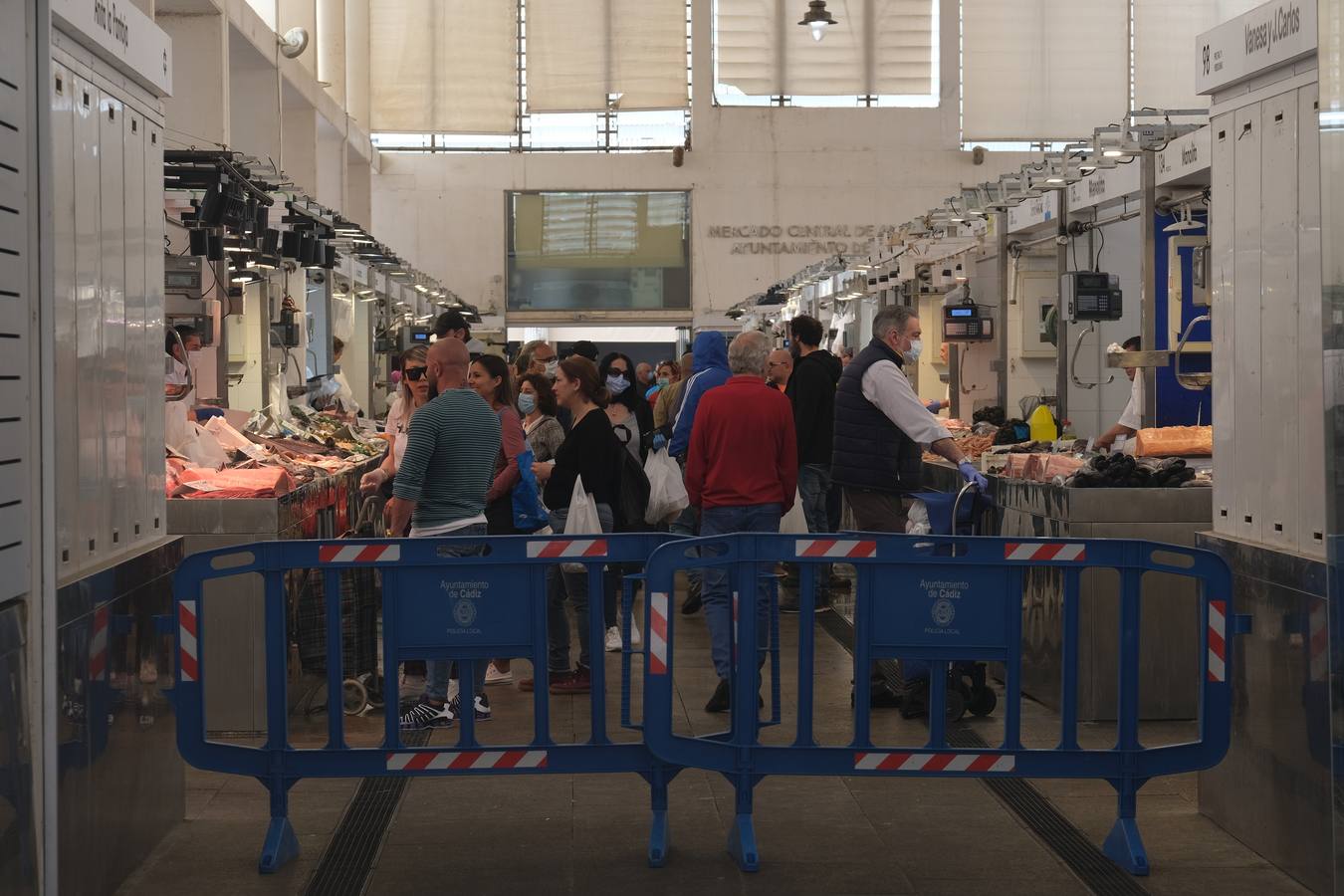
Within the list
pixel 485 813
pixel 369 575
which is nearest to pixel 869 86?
pixel 369 575

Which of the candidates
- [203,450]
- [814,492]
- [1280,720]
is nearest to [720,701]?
[1280,720]

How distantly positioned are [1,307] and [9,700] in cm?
98

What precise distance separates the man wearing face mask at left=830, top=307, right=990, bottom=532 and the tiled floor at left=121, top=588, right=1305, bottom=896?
1251 mm

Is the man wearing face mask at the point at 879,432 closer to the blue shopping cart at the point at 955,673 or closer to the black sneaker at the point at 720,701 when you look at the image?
the blue shopping cart at the point at 955,673

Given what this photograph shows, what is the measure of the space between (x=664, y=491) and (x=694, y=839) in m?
3.68

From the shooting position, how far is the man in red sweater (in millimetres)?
7137

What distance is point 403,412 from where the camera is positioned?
30.6ft

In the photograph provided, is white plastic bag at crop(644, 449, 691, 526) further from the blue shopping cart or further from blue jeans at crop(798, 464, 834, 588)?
the blue shopping cart

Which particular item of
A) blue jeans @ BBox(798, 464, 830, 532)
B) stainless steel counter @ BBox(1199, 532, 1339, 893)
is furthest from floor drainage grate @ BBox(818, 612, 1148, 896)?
blue jeans @ BBox(798, 464, 830, 532)

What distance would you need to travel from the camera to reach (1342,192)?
3.61 m

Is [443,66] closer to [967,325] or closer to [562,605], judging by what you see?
[967,325]

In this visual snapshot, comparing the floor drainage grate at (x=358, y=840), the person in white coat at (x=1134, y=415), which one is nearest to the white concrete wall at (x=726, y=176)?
the person in white coat at (x=1134, y=415)

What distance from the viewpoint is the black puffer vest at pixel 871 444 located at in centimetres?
752

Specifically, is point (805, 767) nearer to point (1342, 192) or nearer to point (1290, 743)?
point (1290, 743)
